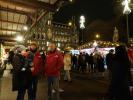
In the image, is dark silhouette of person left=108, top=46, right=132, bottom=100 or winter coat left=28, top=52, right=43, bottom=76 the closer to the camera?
dark silhouette of person left=108, top=46, right=132, bottom=100

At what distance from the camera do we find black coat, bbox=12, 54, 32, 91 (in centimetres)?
771

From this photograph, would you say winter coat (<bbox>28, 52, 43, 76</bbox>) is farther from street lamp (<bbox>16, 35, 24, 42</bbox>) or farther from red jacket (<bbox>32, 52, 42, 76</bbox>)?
street lamp (<bbox>16, 35, 24, 42</bbox>)

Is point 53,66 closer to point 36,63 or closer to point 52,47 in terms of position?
point 52,47

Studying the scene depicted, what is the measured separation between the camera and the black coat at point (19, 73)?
7707 mm

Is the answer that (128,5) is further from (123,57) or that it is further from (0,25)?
(123,57)

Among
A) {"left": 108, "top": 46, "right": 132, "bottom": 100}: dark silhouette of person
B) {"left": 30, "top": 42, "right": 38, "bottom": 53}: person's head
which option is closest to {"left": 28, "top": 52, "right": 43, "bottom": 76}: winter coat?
{"left": 30, "top": 42, "right": 38, "bottom": 53}: person's head

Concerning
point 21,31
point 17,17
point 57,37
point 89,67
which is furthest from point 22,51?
point 57,37

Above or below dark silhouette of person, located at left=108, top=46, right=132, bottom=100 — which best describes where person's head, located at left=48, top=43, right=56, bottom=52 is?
above

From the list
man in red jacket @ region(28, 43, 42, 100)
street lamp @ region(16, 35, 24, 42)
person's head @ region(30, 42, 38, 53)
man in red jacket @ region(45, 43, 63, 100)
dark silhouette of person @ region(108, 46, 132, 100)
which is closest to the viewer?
dark silhouette of person @ region(108, 46, 132, 100)


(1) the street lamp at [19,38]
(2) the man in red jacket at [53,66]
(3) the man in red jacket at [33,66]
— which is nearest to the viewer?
(3) the man in red jacket at [33,66]

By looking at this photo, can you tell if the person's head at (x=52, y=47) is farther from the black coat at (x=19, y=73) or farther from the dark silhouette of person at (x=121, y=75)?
the dark silhouette of person at (x=121, y=75)

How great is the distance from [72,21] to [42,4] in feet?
368

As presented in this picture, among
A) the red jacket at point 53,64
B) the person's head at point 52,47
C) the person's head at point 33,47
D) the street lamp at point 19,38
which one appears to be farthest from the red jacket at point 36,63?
the street lamp at point 19,38

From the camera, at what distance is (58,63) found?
932 cm
